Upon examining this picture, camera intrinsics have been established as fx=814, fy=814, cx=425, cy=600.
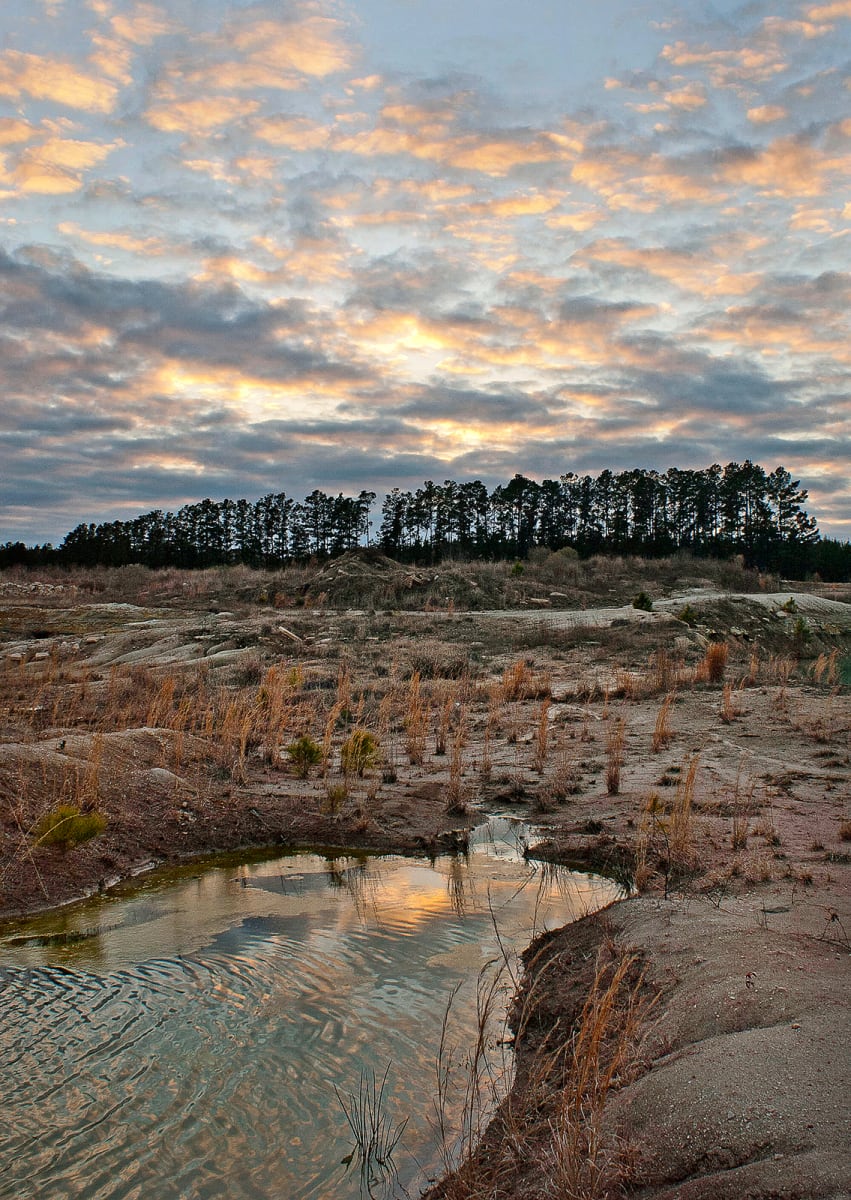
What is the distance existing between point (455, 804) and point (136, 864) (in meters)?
3.23

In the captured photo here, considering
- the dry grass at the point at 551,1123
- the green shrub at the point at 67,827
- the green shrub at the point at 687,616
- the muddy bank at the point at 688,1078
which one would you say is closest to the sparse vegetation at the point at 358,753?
the green shrub at the point at 67,827

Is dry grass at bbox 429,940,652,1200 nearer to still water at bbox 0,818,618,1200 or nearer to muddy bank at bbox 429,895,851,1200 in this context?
muddy bank at bbox 429,895,851,1200

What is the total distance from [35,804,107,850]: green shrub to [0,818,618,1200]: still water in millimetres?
618

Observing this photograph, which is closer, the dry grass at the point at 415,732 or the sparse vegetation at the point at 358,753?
the sparse vegetation at the point at 358,753

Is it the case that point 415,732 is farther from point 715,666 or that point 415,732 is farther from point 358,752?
point 715,666

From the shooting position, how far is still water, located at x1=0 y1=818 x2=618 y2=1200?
3.25 m

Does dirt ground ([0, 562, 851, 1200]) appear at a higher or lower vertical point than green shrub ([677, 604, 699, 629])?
lower

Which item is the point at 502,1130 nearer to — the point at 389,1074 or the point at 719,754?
the point at 389,1074

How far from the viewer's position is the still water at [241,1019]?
3.25 meters

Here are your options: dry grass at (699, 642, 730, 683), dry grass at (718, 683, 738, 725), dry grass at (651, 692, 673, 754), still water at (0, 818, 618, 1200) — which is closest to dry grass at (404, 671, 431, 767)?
dry grass at (651, 692, 673, 754)

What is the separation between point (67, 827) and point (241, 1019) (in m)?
2.89

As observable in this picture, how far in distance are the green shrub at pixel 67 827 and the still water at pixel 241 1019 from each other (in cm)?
62

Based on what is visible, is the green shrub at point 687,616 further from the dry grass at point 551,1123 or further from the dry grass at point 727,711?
the dry grass at point 551,1123

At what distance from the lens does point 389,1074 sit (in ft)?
12.7
